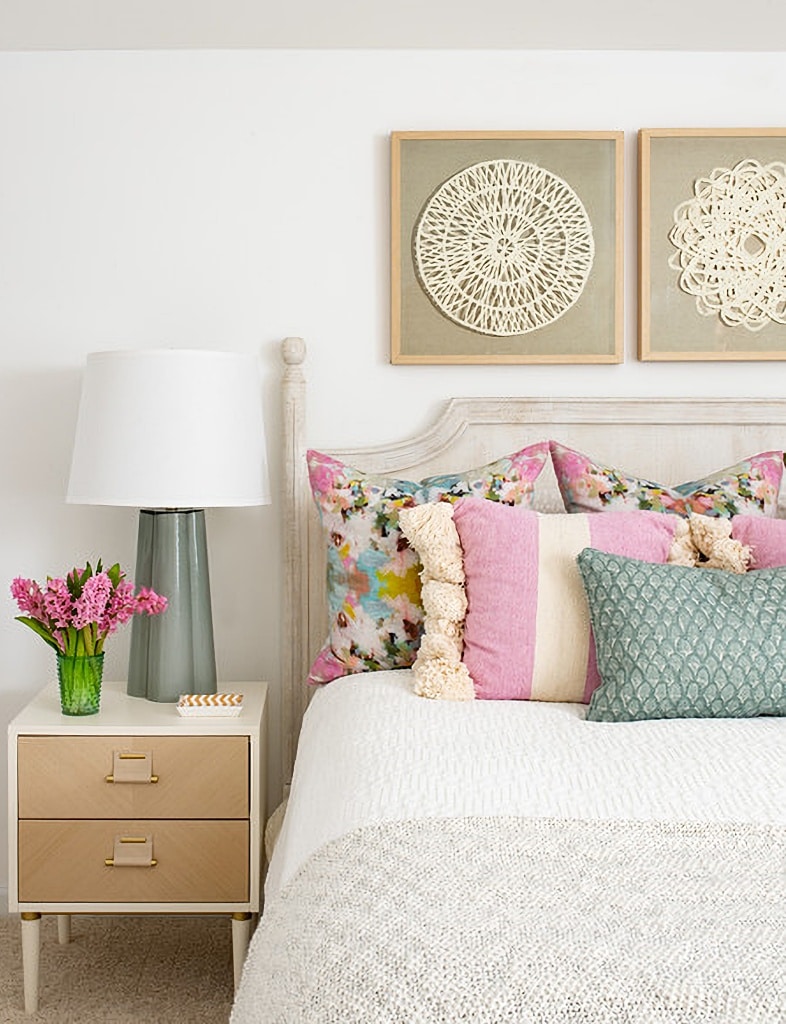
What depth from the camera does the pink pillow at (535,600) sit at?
7.66 feet

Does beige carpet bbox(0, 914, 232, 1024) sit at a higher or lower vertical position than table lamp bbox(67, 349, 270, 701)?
lower

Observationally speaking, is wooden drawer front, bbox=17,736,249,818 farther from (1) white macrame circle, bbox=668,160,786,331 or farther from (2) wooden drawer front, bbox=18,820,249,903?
(1) white macrame circle, bbox=668,160,786,331

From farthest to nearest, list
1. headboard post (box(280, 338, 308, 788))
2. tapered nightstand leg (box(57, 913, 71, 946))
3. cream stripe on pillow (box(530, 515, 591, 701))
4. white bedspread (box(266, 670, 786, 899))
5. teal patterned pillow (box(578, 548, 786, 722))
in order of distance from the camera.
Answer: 1. headboard post (box(280, 338, 308, 788))
2. tapered nightstand leg (box(57, 913, 71, 946))
3. cream stripe on pillow (box(530, 515, 591, 701))
4. teal patterned pillow (box(578, 548, 786, 722))
5. white bedspread (box(266, 670, 786, 899))

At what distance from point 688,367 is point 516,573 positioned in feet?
3.21

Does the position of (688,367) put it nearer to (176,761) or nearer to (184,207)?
(184,207)

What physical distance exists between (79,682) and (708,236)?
1921mm

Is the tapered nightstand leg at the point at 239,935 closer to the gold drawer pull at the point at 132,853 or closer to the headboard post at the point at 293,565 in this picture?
the gold drawer pull at the point at 132,853

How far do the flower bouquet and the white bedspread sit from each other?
1.88 feet

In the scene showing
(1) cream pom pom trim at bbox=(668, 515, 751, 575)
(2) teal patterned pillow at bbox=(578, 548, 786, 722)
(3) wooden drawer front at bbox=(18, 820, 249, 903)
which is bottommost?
(3) wooden drawer front at bbox=(18, 820, 249, 903)

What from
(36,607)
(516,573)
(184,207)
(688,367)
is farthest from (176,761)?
(688,367)

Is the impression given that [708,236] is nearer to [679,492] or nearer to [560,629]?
[679,492]

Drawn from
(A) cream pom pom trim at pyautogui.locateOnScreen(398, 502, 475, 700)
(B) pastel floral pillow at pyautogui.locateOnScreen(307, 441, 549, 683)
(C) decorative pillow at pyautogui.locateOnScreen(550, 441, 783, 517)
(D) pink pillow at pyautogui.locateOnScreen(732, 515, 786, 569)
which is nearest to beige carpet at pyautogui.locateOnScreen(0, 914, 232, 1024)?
(B) pastel floral pillow at pyautogui.locateOnScreen(307, 441, 549, 683)

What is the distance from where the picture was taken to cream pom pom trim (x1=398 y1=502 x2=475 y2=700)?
2.35 metres

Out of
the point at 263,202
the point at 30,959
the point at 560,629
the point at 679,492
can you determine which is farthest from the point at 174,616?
the point at 679,492
